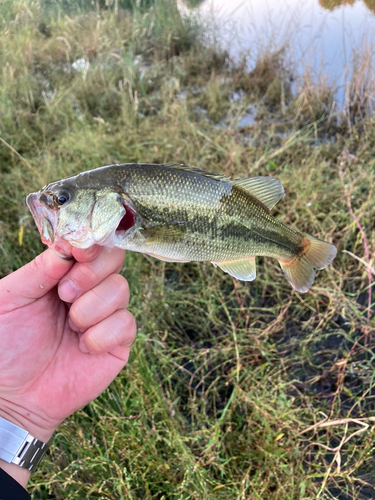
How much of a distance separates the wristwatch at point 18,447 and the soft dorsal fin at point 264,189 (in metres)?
→ 1.59

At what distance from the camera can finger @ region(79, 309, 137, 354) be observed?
1.56 m

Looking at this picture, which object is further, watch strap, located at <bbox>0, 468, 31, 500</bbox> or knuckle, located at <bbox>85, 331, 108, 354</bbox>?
knuckle, located at <bbox>85, 331, 108, 354</bbox>

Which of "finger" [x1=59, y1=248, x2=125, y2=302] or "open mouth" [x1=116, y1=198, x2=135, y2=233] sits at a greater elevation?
"open mouth" [x1=116, y1=198, x2=135, y2=233]

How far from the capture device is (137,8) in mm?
7656

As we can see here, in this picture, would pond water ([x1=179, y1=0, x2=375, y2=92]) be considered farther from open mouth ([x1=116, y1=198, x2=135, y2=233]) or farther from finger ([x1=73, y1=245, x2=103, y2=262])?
finger ([x1=73, y1=245, x2=103, y2=262])

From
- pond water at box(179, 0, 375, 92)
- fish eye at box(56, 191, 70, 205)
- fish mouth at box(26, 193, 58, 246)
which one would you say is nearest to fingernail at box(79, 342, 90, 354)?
fish mouth at box(26, 193, 58, 246)

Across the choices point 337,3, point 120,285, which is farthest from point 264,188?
point 337,3

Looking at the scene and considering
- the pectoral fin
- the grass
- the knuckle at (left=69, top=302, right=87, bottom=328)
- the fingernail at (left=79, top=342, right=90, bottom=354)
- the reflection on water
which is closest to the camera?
the knuckle at (left=69, top=302, right=87, bottom=328)

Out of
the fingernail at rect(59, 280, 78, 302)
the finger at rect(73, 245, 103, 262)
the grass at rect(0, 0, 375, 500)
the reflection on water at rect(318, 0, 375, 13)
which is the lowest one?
the grass at rect(0, 0, 375, 500)

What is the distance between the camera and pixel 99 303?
1566 millimetres

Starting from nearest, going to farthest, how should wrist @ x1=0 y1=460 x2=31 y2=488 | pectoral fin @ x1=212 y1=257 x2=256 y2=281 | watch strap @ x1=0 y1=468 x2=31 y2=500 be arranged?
watch strap @ x1=0 y1=468 x2=31 y2=500 < wrist @ x1=0 y1=460 x2=31 y2=488 < pectoral fin @ x1=212 y1=257 x2=256 y2=281

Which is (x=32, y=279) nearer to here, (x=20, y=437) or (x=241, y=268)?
(x=20, y=437)

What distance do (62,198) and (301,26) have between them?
7.46m

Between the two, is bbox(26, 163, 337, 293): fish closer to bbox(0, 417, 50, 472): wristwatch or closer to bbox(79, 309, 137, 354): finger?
bbox(79, 309, 137, 354): finger
